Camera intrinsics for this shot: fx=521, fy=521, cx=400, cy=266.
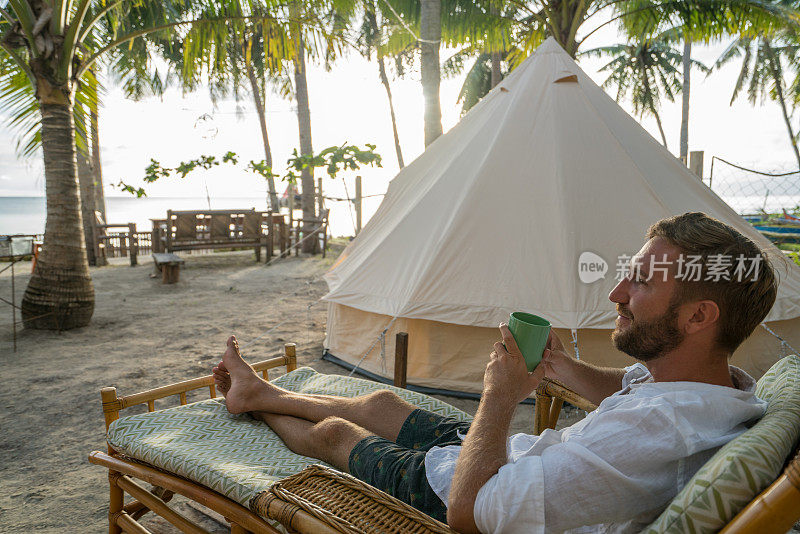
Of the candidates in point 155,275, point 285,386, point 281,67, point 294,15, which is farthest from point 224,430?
point 155,275

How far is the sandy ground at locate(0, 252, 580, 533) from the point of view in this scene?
2604 mm

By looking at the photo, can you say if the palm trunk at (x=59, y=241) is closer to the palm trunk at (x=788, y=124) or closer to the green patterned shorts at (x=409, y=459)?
the green patterned shorts at (x=409, y=459)

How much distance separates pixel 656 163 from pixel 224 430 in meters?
3.85

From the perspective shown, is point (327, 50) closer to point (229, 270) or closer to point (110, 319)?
point (110, 319)

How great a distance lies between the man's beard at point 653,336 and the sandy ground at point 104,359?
6.50 feet

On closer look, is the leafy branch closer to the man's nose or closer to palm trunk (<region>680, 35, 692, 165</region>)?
→ the man's nose

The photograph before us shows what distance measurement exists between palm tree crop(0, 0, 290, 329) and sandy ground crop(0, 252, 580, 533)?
34cm

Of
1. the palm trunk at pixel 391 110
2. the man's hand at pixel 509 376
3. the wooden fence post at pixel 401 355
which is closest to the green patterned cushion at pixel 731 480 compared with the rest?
the man's hand at pixel 509 376

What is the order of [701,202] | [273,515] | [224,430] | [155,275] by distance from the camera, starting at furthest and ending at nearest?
[155,275]
[701,202]
[224,430]
[273,515]

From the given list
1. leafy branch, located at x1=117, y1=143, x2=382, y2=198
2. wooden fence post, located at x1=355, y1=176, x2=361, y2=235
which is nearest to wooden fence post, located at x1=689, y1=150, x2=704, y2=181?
leafy branch, located at x1=117, y1=143, x2=382, y2=198

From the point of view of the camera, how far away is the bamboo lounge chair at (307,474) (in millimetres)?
974

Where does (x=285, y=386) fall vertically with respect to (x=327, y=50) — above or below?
below

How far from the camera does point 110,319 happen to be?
6.29 meters

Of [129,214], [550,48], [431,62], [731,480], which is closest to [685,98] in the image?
[431,62]
